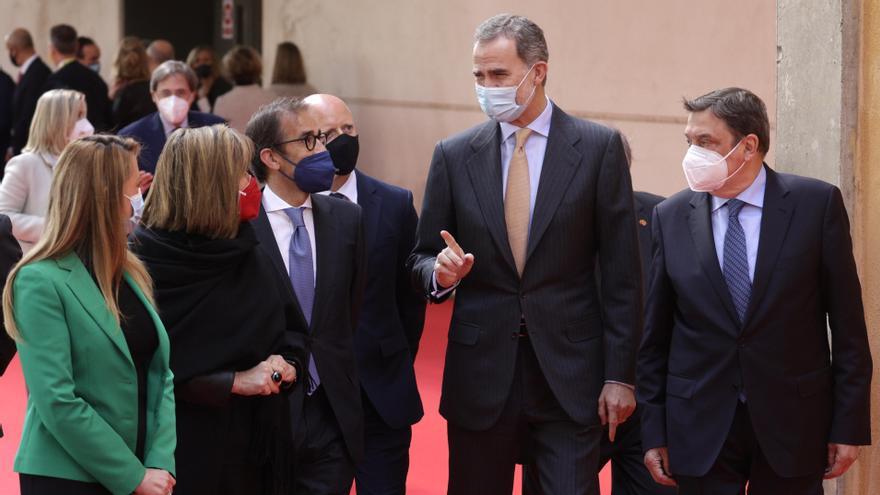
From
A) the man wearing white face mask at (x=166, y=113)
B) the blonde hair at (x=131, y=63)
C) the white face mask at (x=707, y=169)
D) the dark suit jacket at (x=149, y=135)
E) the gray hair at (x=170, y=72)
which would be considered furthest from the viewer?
the blonde hair at (x=131, y=63)

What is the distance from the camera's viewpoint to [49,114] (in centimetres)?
795

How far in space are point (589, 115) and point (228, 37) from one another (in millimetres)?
9898

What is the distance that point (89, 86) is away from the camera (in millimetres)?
12250

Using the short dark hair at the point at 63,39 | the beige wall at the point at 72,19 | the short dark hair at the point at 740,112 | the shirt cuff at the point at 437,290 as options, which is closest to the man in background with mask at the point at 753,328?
the short dark hair at the point at 740,112

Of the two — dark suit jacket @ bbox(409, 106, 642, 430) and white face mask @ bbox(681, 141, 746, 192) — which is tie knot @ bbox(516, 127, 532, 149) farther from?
white face mask @ bbox(681, 141, 746, 192)

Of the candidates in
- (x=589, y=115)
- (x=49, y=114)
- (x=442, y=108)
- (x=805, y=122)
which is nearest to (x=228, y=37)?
(x=442, y=108)

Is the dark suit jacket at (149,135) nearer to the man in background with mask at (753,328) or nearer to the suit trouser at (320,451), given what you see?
the suit trouser at (320,451)

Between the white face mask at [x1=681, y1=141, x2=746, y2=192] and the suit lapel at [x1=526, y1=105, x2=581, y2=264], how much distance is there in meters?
0.38

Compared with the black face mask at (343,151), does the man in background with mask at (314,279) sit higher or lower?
lower

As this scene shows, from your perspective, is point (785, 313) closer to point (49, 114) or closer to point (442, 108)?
point (49, 114)

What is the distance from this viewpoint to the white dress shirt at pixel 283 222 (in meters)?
4.75

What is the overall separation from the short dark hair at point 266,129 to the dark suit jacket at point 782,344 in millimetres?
1449

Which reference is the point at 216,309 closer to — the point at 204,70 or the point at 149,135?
the point at 149,135

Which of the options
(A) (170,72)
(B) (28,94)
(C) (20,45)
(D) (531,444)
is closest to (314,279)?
(D) (531,444)
